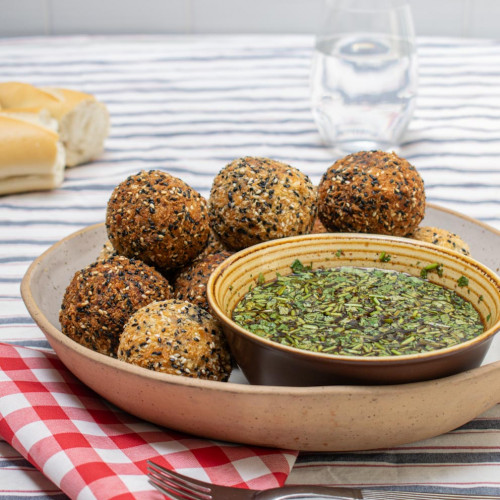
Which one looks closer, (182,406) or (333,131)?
(182,406)

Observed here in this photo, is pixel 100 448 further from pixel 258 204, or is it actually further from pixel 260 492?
pixel 258 204

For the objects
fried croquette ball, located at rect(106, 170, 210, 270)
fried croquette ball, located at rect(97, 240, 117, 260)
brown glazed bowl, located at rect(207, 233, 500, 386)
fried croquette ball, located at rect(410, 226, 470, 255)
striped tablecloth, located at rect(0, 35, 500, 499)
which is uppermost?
fried croquette ball, located at rect(106, 170, 210, 270)

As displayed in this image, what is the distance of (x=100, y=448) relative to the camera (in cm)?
155

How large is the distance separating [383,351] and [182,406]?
1.42 ft

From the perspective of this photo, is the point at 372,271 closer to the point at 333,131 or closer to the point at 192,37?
the point at 333,131

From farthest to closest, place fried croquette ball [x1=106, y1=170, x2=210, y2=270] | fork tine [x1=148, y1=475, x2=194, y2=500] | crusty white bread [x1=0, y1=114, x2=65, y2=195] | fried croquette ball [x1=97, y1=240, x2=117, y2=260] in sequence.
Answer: crusty white bread [x1=0, y1=114, x2=65, y2=195], fried croquette ball [x1=97, y1=240, x2=117, y2=260], fried croquette ball [x1=106, y1=170, x2=210, y2=270], fork tine [x1=148, y1=475, x2=194, y2=500]

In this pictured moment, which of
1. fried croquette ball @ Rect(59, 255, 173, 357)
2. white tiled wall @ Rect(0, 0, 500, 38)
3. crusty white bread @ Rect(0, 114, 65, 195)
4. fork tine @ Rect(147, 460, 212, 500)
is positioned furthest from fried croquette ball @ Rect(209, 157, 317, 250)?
white tiled wall @ Rect(0, 0, 500, 38)

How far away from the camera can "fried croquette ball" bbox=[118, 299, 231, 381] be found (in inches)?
64.2

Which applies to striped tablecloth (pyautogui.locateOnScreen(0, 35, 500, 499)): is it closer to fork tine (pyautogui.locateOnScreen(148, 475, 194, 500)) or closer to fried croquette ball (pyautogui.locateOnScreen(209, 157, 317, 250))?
fork tine (pyautogui.locateOnScreen(148, 475, 194, 500))

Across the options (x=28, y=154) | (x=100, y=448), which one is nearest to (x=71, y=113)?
(x=28, y=154)

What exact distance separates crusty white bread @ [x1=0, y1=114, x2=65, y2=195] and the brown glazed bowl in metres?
1.71

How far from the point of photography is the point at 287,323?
169cm

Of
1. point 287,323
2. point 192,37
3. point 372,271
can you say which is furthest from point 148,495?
point 192,37

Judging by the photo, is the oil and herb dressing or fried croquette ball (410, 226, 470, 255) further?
fried croquette ball (410, 226, 470, 255)
